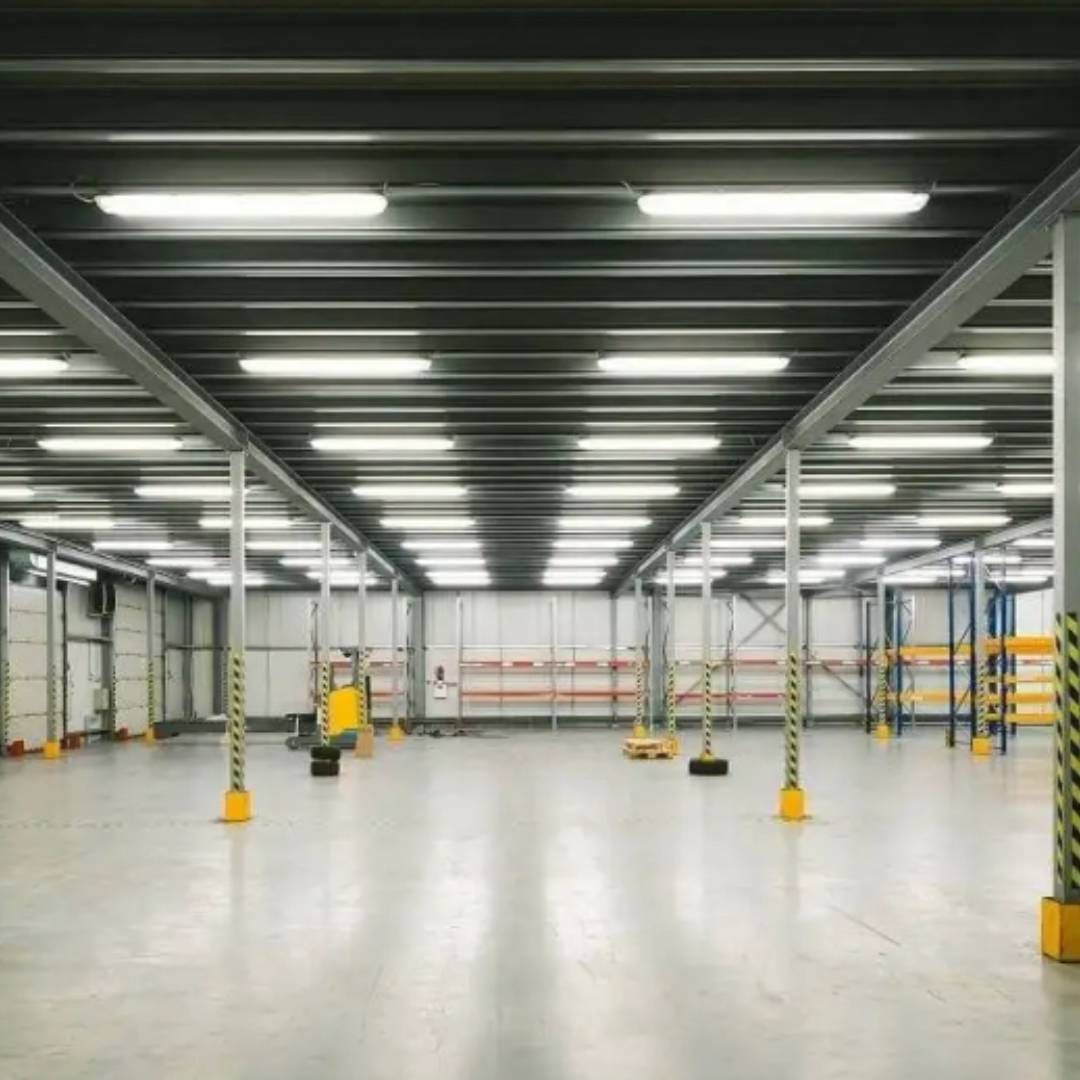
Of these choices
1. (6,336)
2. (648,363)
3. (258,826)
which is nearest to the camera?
(6,336)

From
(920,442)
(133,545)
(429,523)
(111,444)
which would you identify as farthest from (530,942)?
(133,545)

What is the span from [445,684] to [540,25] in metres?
36.5

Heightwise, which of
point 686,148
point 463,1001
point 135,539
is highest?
point 686,148

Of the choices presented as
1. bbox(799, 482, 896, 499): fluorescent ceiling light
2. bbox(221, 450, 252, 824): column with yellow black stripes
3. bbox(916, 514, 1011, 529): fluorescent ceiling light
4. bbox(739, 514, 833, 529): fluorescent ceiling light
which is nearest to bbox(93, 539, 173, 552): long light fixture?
bbox(739, 514, 833, 529): fluorescent ceiling light

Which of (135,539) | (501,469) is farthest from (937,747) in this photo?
(135,539)

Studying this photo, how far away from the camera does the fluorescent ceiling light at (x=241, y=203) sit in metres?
8.26

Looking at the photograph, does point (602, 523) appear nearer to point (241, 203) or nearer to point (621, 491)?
point (621, 491)

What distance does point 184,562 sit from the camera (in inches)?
1403

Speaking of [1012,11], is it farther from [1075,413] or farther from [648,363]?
[648,363]

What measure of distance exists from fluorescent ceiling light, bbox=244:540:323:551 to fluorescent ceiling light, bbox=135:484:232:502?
21.6 feet

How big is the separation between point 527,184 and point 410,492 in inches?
548

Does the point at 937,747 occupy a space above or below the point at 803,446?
below

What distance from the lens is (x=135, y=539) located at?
30016 millimetres

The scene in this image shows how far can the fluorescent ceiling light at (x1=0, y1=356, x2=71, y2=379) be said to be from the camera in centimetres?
1259
